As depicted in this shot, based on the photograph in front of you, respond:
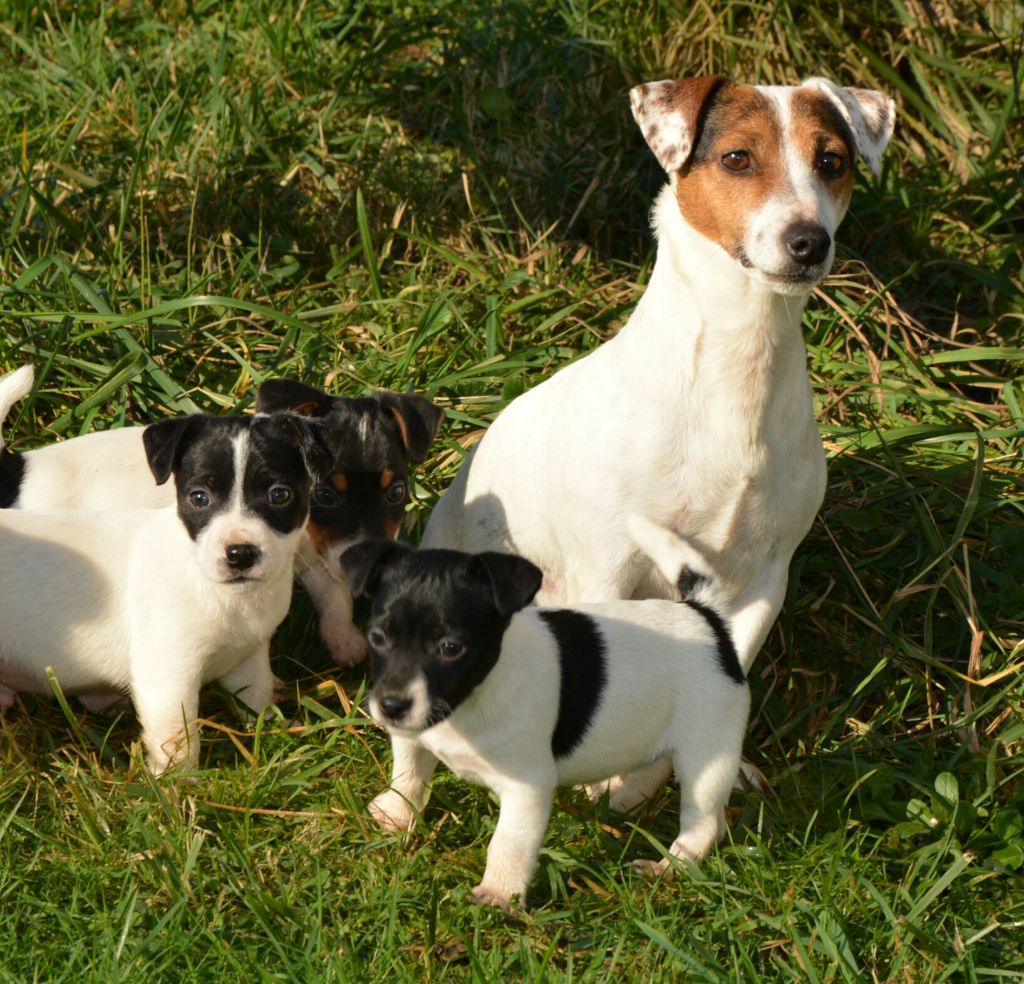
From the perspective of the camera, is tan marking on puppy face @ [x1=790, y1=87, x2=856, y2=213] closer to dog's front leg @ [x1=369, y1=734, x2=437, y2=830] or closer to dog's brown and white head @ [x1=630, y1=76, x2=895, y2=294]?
dog's brown and white head @ [x1=630, y1=76, x2=895, y2=294]

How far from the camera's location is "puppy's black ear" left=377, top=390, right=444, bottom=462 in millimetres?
5797

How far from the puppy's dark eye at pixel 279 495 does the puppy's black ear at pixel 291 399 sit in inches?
24.6

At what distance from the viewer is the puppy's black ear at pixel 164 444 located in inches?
202

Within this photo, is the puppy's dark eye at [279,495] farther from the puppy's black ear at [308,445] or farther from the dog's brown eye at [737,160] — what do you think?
the dog's brown eye at [737,160]

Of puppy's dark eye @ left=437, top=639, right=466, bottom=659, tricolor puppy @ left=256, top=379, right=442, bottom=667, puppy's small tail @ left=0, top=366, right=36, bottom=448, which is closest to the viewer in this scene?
puppy's dark eye @ left=437, top=639, right=466, bottom=659

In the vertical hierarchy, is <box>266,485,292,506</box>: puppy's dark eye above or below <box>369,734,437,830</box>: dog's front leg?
above

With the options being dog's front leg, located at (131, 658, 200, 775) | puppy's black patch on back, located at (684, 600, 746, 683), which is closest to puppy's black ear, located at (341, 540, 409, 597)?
dog's front leg, located at (131, 658, 200, 775)

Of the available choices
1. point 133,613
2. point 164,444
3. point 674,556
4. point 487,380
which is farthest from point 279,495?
point 487,380

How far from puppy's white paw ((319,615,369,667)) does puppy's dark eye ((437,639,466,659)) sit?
1570 millimetres

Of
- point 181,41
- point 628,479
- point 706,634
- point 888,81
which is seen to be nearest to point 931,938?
point 706,634

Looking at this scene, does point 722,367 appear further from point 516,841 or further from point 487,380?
point 487,380

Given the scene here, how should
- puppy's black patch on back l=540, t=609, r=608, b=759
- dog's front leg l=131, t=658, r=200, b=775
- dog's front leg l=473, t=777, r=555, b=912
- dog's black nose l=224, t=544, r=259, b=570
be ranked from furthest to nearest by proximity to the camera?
dog's front leg l=131, t=658, r=200, b=775 < dog's black nose l=224, t=544, r=259, b=570 < puppy's black patch on back l=540, t=609, r=608, b=759 < dog's front leg l=473, t=777, r=555, b=912

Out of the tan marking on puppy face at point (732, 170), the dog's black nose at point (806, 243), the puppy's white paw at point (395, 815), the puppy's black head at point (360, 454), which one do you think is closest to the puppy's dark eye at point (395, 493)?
the puppy's black head at point (360, 454)

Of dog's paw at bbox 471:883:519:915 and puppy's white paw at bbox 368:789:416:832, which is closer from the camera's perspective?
dog's paw at bbox 471:883:519:915
